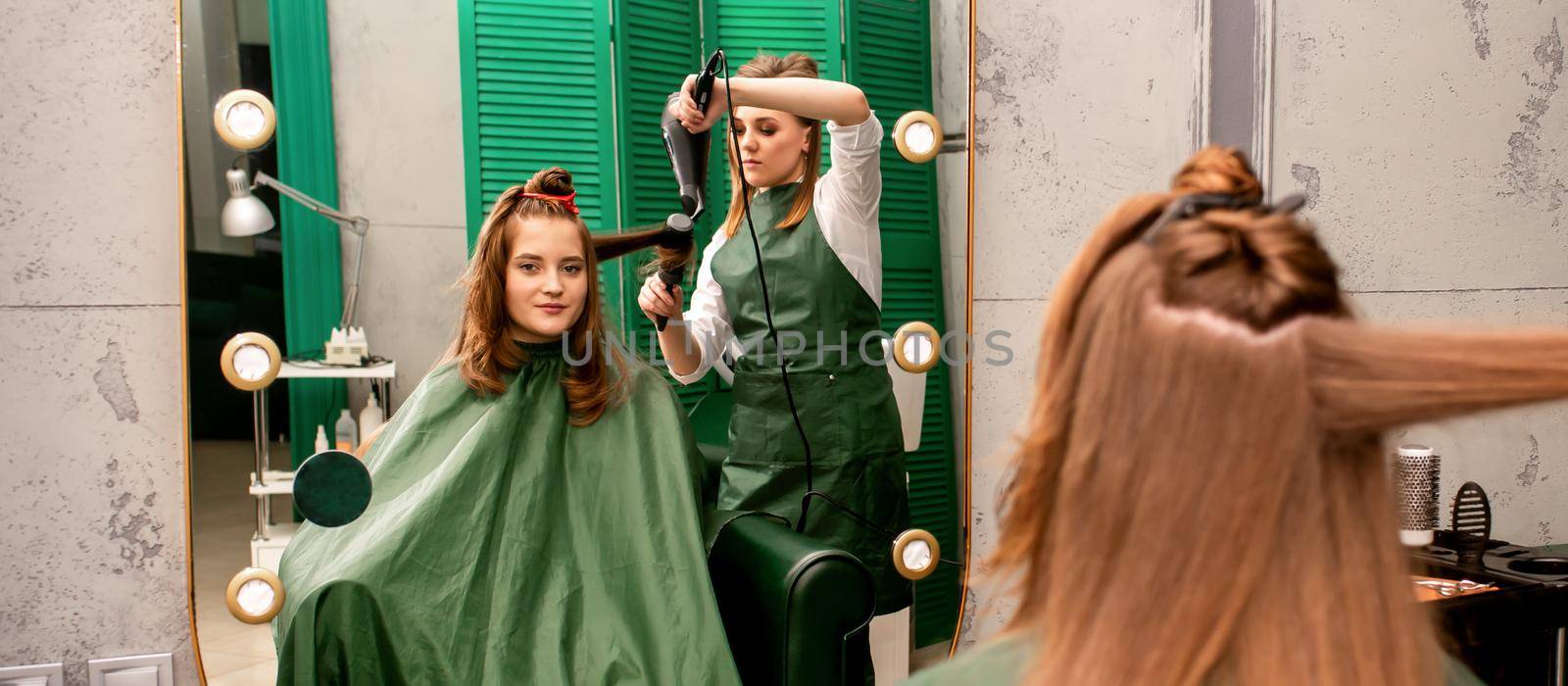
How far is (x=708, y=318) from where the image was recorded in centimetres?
213

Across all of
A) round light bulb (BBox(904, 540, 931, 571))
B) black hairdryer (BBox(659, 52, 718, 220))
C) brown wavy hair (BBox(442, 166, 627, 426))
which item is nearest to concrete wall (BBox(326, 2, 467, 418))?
brown wavy hair (BBox(442, 166, 627, 426))

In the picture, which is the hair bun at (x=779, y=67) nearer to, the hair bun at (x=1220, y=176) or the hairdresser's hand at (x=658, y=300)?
the hairdresser's hand at (x=658, y=300)

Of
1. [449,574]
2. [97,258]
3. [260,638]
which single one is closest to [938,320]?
[449,574]

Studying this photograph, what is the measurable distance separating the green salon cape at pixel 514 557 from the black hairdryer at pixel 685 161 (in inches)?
10.8

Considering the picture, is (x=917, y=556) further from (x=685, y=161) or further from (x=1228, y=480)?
(x=1228, y=480)

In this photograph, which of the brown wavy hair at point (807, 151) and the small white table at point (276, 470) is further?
the brown wavy hair at point (807, 151)

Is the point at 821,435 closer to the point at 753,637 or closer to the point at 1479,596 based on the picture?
the point at 753,637

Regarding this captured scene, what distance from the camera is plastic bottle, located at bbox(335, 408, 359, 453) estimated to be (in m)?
2.00

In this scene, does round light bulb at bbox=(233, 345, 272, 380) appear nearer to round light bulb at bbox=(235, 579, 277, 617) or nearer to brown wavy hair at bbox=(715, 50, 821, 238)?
round light bulb at bbox=(235, 579, 277, 617)

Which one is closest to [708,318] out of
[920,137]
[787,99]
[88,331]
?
[787,99]

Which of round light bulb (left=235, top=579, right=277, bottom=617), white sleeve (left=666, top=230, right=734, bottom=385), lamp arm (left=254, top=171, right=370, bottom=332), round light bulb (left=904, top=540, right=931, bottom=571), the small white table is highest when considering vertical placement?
lamp arm (left=254, top=171, right=370, bottom=332)

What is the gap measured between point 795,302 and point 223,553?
121 cm

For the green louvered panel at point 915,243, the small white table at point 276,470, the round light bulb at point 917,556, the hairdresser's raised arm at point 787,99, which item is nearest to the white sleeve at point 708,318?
the hairdresser's raised arm at point 787,99

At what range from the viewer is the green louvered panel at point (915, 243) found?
92.1 inches
